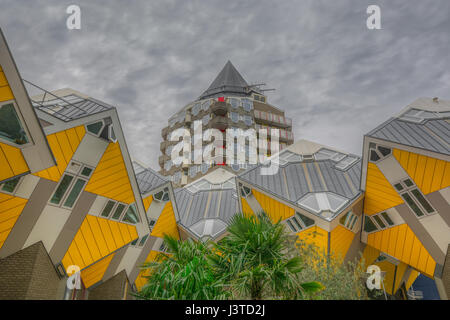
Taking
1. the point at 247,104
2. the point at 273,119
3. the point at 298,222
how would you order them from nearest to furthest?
the point at 298,222
the point at 247,104
the point at 273,119

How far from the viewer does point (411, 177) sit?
1338cm

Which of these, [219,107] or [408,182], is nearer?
[408,182]

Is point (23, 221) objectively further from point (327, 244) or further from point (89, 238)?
point (327, 244)

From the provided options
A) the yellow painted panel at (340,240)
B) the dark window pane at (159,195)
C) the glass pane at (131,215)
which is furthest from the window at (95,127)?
the yellow painted panel at (340,240)

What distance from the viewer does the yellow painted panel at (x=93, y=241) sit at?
36.7 feet

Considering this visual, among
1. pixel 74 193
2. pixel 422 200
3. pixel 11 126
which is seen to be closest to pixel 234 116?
pixel 422 200

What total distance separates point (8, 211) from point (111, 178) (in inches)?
155

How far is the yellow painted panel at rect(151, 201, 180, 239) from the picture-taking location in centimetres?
1825

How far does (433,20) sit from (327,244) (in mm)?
11250

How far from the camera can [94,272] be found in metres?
14.0

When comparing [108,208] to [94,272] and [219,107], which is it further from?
[219,107]

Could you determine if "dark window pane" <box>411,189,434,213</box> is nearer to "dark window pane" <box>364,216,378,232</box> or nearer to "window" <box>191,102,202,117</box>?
"dark window pane" <box>364,216,378,232</box>

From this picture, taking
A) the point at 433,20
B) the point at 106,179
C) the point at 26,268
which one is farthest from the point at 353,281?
the point at 26,268

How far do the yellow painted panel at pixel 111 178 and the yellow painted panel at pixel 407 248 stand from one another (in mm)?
15028
